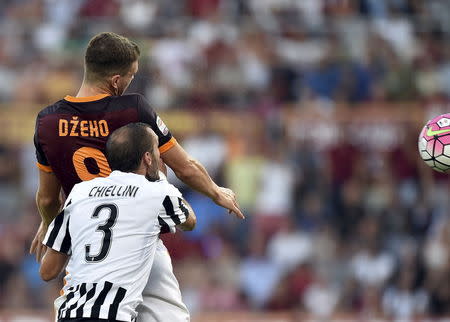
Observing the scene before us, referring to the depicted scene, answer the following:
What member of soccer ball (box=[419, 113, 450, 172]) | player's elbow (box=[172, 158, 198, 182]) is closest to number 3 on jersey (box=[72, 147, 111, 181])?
player's elbow (box=[172, 158, 198, 182])

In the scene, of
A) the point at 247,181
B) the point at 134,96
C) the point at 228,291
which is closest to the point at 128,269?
the point at 134,96

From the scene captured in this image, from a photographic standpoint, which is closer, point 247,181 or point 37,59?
point 247,181

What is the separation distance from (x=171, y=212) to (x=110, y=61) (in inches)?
37.4

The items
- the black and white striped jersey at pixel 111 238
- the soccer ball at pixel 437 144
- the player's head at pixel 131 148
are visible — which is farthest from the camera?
the soccer ball at pixel 437 144

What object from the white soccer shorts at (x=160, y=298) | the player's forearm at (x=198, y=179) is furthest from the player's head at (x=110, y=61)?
the white soccer shorts at (x=160, y=298)

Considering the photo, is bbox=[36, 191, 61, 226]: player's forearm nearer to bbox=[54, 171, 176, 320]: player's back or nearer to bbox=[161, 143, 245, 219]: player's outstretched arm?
bbox=[54, 171, 176, 320]: player's back

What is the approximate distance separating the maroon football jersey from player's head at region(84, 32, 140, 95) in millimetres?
105

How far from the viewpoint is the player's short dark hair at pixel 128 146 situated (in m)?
5.50

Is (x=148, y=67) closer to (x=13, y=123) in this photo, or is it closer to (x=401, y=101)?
(x=13, y=123)

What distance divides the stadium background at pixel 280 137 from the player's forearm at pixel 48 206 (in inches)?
218

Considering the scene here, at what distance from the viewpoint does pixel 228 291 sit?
12289mm

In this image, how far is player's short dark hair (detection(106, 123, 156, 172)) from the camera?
5.50 metres

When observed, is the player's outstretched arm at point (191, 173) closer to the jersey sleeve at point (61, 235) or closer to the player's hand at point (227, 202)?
the player's hand at point (227, 202)

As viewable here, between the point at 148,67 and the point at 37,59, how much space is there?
5.35 ft
